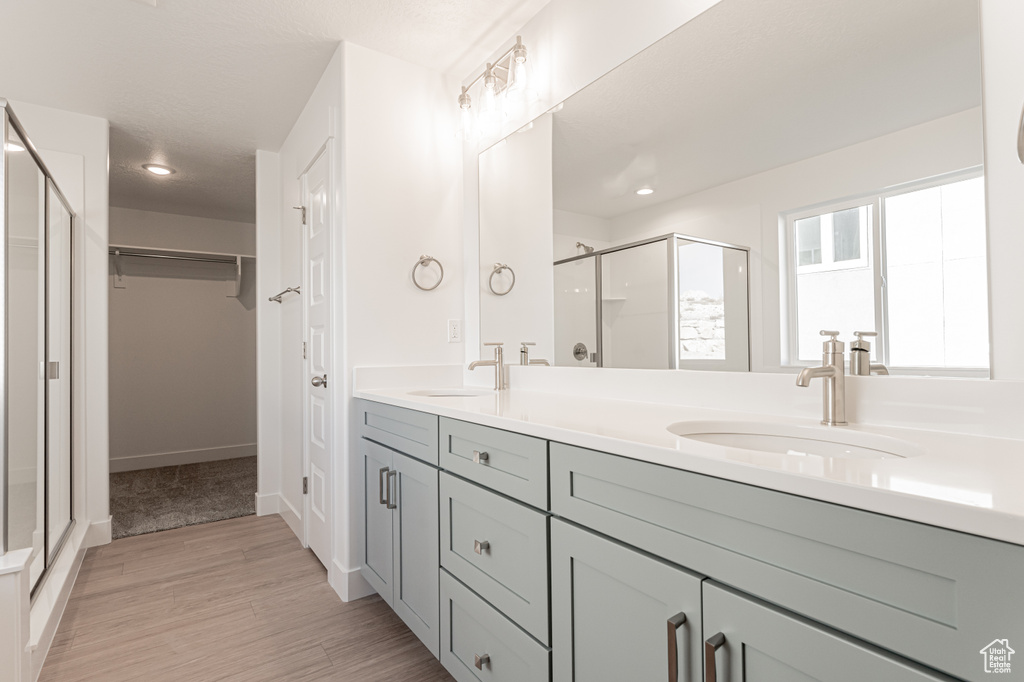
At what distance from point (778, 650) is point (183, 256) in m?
5.14

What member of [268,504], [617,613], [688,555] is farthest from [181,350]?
[688,555]

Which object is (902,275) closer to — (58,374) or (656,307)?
(656,307)

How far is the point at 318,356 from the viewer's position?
103 inches

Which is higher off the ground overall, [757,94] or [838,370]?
[757,94]

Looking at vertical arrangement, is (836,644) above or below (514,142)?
below

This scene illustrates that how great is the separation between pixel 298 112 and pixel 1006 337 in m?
3.08

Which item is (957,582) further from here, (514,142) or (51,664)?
(51,664)

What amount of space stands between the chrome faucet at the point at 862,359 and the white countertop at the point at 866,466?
4.6 inches

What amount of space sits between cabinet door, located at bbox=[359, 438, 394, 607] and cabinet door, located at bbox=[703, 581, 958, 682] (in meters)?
1.31

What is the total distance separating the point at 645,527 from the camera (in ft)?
2.99

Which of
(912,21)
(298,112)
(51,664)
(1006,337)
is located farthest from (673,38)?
(51,664)

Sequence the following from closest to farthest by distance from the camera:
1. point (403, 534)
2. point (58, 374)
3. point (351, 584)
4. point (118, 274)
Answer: point (403, 534), point (351, 584), point (58, 374), point (118, 274)

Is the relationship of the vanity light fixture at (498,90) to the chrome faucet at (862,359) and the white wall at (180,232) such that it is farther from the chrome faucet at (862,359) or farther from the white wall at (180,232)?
the white wall at (180,232)

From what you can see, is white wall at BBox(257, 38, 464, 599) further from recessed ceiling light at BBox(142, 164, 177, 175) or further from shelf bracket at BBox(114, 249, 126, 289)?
shelf bracket at BBox(114, 249, 126, 289)
